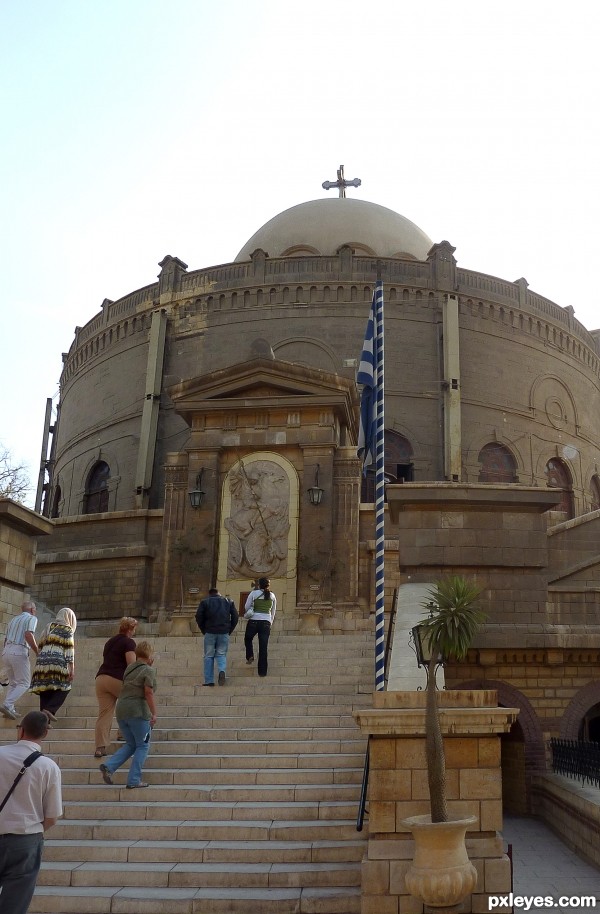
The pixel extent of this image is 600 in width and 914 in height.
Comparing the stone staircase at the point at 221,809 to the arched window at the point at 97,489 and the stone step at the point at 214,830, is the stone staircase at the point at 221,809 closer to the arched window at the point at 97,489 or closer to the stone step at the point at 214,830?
the stone step at the point at 214,830

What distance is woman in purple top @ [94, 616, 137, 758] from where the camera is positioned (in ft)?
29.9

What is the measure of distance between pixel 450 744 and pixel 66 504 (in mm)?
27585

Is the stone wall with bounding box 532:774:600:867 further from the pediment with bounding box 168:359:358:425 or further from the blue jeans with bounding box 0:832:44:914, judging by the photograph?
the pediment with bounding box 168:359:358:425

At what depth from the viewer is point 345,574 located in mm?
19641

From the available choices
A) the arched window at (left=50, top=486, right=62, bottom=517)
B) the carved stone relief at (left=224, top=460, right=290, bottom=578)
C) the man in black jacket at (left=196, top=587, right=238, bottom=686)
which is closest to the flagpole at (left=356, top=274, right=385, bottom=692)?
the man in black jacket at (left=196, top=587, right=238, bottom=686)

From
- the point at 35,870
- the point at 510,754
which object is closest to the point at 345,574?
the point at 510,754

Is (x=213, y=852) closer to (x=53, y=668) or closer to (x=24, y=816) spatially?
(x=24, y=816)

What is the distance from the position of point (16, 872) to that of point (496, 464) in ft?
81.8

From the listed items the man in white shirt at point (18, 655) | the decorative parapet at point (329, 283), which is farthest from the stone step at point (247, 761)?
the decorative parapet at point (329, 283)

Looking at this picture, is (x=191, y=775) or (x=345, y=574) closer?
(x=191, y=775)

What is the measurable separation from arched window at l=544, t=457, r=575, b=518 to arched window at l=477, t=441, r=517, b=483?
1524 mm

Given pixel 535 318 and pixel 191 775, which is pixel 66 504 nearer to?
pixel 535 318

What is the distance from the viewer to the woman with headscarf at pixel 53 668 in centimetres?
984

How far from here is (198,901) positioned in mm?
6484
